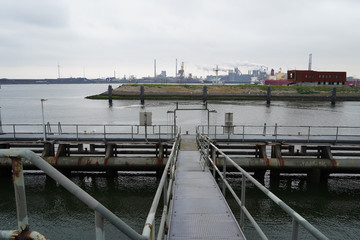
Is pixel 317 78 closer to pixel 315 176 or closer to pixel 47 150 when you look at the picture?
pixel 315 176

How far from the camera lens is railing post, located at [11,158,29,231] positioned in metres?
1.74

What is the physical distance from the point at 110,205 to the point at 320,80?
11372 cm

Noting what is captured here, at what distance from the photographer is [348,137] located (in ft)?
63.9

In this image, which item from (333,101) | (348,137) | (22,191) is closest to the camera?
(22,191)

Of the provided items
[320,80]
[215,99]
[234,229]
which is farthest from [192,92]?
[234,229]

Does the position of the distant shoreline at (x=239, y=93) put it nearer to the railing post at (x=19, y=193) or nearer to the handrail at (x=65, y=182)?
the handrail at (x=65, y=182)

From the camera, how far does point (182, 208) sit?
18.9 ft

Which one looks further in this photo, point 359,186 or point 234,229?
point 359,186

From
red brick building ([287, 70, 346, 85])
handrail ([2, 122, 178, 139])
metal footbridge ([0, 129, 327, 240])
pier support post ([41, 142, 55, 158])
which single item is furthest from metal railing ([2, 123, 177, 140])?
red brick building ([287, 70, 346, 85])

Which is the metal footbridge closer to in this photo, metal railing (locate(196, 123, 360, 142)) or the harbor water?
the harbor water

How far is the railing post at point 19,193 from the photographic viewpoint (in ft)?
5.70

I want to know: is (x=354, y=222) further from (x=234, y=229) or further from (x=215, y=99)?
(x=215, y=99)

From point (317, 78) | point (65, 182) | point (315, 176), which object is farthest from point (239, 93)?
point (65, 182)

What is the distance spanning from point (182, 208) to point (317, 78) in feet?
388
